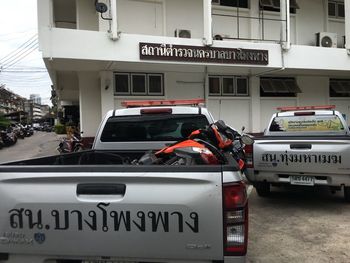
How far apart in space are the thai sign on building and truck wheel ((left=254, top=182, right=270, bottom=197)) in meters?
6.75

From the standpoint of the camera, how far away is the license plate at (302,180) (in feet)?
25.4

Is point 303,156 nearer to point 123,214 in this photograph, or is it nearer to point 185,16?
point 123,214

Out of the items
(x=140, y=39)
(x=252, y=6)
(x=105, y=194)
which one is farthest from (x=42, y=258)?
(x=252, y=6)

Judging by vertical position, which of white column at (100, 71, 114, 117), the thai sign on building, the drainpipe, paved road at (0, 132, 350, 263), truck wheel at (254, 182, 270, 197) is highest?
the drainpipe

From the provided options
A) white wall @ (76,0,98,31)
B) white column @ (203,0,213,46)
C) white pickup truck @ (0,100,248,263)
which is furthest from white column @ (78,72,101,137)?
white pickup truck @ (0,100,248,263)

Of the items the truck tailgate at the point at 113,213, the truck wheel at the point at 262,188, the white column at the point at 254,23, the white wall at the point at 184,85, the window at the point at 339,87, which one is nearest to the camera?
the truck tailgate at the point at 113,213

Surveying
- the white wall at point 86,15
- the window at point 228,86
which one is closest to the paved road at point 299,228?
the window at point 228,86

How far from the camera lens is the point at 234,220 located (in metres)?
2.91

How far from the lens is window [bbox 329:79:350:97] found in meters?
19.9

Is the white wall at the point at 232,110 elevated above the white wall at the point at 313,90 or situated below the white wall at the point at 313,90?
below

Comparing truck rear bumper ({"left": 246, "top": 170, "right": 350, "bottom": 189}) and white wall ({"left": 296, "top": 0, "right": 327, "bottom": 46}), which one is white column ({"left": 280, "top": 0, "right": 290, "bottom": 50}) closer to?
white wall ({"left": 296, "top": 0, "right": 327, "bottom": 46})

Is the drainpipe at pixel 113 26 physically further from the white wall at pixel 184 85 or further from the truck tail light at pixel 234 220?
the truck tail light at pixel 234 220

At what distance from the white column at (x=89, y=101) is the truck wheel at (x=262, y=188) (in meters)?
8.80

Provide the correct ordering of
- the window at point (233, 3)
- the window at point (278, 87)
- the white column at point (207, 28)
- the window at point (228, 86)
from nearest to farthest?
the white column at point (207, 28) < the window at point (228, 86) < the window at point (233, 3) < the window at point (278, 87)
